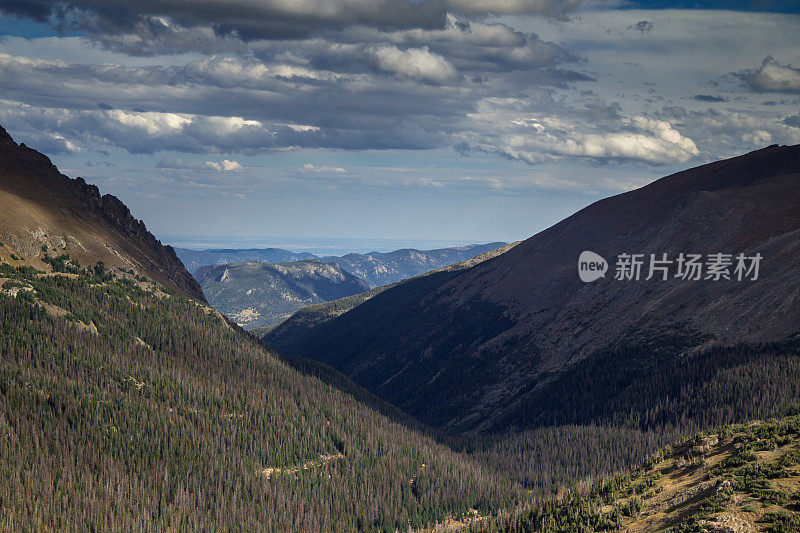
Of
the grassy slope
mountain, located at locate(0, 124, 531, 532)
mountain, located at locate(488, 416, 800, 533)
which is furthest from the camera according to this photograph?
the grassy slope

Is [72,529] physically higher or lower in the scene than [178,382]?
lower

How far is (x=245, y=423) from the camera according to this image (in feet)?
650

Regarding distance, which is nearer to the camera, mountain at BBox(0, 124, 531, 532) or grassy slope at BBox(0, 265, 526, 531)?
mountain at BBox(0, 124, 531, 532)

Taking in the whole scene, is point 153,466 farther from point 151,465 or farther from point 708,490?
point 708,490

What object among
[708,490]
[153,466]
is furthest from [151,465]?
[708,490]

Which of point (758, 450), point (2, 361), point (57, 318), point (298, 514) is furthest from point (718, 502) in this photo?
point (57, 318)

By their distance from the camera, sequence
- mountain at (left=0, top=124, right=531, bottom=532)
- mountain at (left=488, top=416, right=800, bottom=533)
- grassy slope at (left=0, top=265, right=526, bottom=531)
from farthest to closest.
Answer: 1. grassy slope at (left=0, top=265, right=526, bottom=531)
2. mountain at (left=0, top=124, right=531, bottom=532)
3. mountain at (left=488, top=416, right=800, bottom=533)

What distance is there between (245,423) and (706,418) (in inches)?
5358

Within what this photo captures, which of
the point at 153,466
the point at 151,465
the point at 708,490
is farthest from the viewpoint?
the point at 151,465

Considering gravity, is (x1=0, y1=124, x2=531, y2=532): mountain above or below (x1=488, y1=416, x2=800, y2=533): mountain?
below

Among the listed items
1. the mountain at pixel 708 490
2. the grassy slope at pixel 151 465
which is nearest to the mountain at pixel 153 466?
the grassy slope at pixel 151 465

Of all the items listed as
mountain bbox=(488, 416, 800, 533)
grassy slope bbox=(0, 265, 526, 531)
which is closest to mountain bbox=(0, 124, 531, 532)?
grassy slope bbox=(0, 265, 526, 531)

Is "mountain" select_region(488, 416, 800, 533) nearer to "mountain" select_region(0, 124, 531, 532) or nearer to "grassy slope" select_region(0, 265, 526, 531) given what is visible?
"mountain" select_region(0, 124, 531, 532)

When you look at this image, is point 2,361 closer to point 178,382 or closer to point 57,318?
point 57,318
